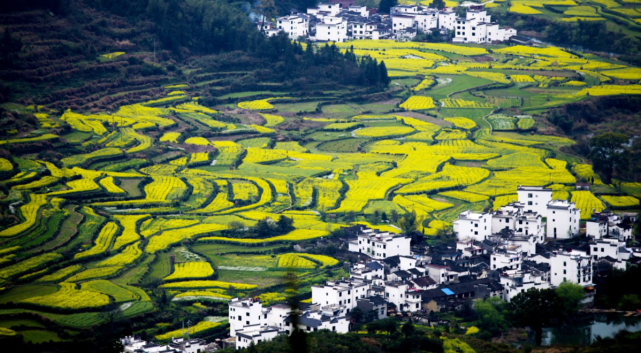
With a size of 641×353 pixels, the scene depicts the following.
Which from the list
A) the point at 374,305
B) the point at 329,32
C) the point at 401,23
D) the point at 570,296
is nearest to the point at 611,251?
the point at 570,296

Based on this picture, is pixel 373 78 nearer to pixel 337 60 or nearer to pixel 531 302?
pixel 337 60

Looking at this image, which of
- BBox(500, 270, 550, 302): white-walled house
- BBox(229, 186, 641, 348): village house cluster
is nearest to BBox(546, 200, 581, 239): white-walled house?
BBox(229, 186, 641, 348): village house cluster

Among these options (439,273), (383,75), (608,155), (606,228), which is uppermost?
(383,75)

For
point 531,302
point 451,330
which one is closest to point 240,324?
point 451,330

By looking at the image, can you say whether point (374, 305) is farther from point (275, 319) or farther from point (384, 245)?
point (384, 245)

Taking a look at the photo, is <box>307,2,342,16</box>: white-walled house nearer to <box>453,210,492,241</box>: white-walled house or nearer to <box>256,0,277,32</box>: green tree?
<box>256,0,277,32</box>: green tree

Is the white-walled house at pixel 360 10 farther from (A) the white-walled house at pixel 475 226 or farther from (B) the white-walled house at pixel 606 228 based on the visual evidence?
(B) the white-walled house at pixel 606 228
